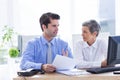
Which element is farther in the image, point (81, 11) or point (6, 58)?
point (81, 11)

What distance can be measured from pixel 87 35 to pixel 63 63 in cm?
75

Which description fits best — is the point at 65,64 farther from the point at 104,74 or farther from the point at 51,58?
the point at 51,58

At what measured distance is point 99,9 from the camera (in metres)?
3.78

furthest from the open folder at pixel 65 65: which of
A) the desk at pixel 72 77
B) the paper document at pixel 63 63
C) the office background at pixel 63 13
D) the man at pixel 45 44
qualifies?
the office background at pixel 63 13

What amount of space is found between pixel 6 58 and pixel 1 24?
1.77ft

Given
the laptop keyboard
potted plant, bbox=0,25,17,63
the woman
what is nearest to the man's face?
the woman

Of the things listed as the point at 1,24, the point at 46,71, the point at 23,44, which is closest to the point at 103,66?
the point at 46,71

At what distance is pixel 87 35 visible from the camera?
2676 mm

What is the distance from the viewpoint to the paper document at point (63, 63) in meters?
2.01

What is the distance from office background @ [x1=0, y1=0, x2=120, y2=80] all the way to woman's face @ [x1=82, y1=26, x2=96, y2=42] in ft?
2.95

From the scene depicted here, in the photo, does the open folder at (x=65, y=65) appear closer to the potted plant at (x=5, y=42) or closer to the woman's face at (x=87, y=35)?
the woman's face at (x=87, y=35)

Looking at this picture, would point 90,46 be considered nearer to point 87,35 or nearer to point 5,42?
point 87,35

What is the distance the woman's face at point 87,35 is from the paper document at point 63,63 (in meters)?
0.68

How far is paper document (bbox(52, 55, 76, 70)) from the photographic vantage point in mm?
2014
